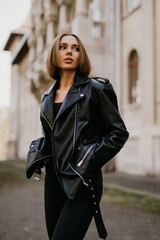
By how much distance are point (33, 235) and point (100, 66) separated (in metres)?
10.8

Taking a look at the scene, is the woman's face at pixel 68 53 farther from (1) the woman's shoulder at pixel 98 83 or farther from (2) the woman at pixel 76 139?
(1) the woman's shoulder at pixel 98 83

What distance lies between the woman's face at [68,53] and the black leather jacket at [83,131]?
15 centimetres

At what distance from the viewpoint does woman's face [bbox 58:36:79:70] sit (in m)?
2.52

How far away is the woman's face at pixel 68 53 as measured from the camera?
2521 millimetres

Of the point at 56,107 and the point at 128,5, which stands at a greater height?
the point at 128,5

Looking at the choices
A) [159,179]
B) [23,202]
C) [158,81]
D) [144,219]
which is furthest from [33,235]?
[158,81]

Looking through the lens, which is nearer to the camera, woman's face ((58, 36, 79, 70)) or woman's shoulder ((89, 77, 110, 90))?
woman's shoulder ((89, 77, 110, 90))

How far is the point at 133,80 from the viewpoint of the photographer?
1402cm

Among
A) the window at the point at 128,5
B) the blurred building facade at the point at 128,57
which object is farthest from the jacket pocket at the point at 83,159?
the window at the point at 128,5

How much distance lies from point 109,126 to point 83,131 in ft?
0.62

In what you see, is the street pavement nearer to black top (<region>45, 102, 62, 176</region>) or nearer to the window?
black top (<region>45, 102, 62, 176</region>)

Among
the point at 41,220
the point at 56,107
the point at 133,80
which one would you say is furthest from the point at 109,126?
the point at 133,80

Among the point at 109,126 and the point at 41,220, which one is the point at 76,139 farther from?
the point at 41,220

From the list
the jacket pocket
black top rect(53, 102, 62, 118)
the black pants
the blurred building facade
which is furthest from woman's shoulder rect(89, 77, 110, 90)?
the blurred building facade
